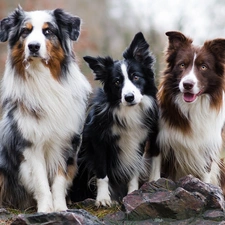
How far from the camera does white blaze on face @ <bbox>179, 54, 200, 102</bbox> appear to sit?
17.7 ft

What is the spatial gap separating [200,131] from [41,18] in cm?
228

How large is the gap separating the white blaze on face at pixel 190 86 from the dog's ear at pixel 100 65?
894 mm

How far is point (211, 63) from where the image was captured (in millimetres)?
5652

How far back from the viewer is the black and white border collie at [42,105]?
5.37 meters

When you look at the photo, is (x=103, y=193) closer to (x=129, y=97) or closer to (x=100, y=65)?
(x=129, y=97)

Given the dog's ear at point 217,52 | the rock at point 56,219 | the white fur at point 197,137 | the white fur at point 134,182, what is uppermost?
the dog's ear at point 217,52

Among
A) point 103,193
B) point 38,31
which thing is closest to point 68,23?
point 38,31

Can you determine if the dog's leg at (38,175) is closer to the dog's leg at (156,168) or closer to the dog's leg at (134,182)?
the dog's leg at (134,182)

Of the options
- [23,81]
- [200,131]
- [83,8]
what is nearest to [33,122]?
[23,81]

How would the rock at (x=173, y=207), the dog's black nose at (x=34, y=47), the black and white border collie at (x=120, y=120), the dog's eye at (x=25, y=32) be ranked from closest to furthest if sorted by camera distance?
the rock at (x=173, y=207) < the dog's black nose at (x=34, y=47) < the dog's eye at (x=25, y=32) < the black and white border collie at (x=120, y=120)

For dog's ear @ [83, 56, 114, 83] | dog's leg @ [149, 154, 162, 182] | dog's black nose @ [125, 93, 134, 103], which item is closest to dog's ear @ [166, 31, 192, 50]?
dog's ear @ [83, 56, 114, 83]

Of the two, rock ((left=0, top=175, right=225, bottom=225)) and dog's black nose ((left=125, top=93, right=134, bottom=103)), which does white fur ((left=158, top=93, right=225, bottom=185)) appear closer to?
dog's black nose ((left=125, top=93, right=134, bottom=103))

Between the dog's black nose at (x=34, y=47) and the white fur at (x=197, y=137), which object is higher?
the dog's black nose at (x=34, y=47)

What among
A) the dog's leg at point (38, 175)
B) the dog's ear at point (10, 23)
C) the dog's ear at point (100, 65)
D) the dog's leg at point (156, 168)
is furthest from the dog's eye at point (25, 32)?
the dog's leg at point (156, 168)
